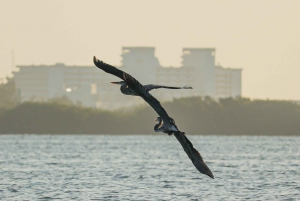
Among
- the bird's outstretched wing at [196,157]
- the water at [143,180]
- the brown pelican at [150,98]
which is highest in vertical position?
the brown pelican at [150,98]

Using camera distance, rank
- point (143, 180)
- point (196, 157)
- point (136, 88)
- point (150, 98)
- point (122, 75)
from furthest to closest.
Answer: point (143, 180) → point (196, 157) → point (136, 88) → point (150, 98) → point (122, 75)

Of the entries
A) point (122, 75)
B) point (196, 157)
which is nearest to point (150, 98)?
point (122, 75)

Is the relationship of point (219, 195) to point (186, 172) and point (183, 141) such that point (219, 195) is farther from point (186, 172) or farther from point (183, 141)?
point (183, 141)

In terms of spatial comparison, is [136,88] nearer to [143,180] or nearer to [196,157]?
[196,157]

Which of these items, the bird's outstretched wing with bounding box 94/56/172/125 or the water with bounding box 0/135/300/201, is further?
the water with bounding box 0/135/300/201

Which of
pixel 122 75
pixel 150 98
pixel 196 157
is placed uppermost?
pixel 122 75

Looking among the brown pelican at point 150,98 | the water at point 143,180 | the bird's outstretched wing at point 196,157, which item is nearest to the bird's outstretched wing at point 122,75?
the brown pelican at point 150,98

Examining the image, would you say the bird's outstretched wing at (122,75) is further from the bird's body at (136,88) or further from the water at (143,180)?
the water at (143,180)

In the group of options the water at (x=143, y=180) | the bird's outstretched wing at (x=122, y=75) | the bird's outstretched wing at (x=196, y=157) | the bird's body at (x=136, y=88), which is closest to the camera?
the bird's outstretched wing at (x=122, y=75)

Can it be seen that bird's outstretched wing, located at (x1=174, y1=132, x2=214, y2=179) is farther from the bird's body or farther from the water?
the water

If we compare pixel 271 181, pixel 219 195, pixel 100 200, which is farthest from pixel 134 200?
pixel 271 181

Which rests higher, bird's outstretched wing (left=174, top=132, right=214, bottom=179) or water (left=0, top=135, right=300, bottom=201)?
bird's outstretched wing (left=174, top=132, right=214, bottom=179)

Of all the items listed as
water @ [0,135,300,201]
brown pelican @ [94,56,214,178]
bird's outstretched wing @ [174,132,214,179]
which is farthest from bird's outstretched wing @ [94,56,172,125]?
water @ [0,135,300,201]

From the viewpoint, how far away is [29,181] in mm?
60812
